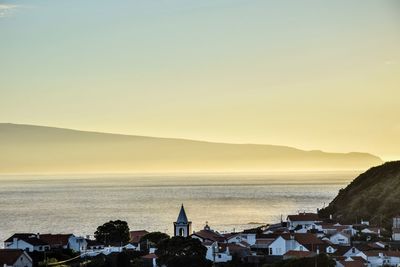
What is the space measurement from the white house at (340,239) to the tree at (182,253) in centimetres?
1133

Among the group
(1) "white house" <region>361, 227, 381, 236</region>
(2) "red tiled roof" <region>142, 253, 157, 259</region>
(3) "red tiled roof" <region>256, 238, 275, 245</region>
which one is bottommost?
(2) "red tiled roof" <region>142, 253, 157, 259</region>

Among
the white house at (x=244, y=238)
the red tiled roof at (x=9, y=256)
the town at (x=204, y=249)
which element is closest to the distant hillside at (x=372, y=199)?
the town at (x=204, y=249)

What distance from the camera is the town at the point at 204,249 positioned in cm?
4694

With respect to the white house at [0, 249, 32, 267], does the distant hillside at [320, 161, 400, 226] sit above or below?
above

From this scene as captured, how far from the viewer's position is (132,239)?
61.4 metres

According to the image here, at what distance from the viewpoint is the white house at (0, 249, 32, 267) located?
152 ft

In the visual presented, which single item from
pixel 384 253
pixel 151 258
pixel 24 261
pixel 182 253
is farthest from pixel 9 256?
pixel 384 253

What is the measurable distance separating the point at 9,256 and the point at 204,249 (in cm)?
1004

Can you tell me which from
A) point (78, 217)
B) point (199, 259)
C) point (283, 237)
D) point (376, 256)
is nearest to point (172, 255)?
point (199, 259)

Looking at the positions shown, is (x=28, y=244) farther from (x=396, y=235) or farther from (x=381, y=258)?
(x=396, y=235)

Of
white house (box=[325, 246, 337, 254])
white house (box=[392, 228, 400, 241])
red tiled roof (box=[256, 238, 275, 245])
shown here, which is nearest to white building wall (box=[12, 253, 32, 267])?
red tiled roof (box=[256, 238, 275, 245])

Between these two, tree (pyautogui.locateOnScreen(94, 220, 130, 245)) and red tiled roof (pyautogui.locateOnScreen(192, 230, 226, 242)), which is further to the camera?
tree (pyautogui.locateOnScreen(94, 220, 130, 245))

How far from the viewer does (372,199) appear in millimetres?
85750

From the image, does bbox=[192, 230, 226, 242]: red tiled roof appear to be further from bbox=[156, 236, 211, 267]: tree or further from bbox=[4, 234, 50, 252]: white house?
bbox=[4, 234, 50, 252]: white house
